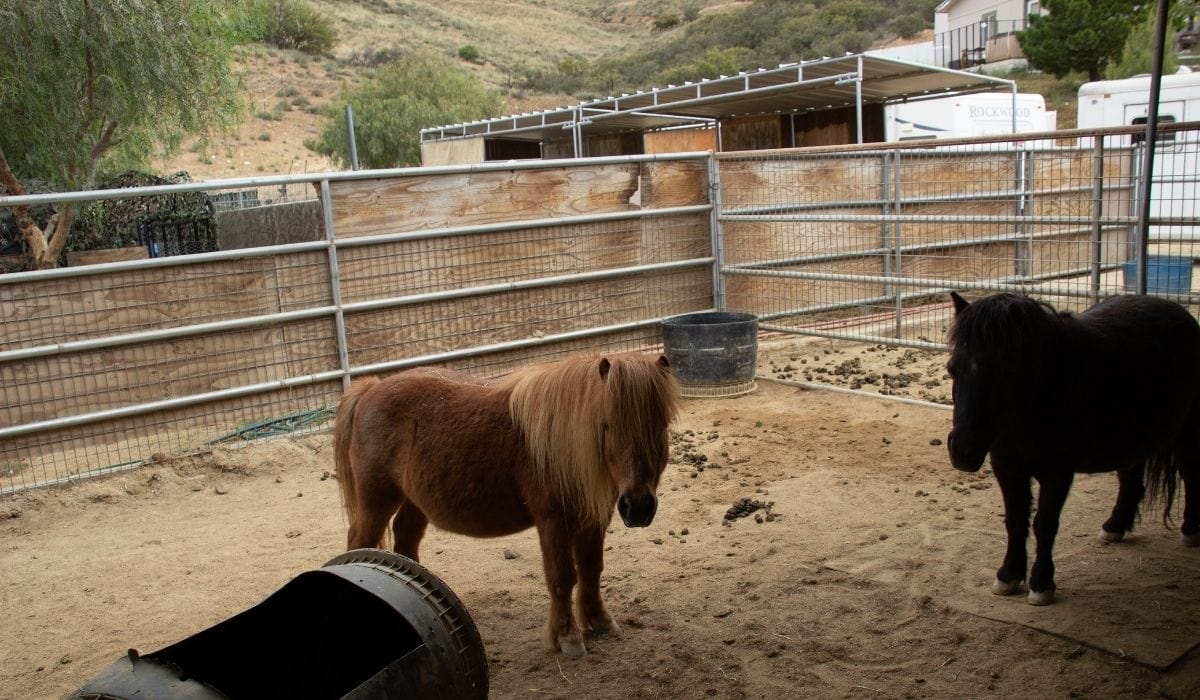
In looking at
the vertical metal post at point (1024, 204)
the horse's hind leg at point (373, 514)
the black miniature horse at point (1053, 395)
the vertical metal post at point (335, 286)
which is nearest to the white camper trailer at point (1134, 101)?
the vertical metal post at point (1024, 204)

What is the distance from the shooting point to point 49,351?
5469 millimetres

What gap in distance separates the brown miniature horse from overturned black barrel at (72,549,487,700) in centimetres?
86

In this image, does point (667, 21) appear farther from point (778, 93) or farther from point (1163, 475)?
point (1163, 475)

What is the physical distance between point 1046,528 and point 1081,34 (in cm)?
3065

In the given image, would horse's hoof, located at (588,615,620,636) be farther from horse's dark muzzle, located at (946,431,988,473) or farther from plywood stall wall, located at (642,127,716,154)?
plywood stall wall, located at (642,127,716,154)

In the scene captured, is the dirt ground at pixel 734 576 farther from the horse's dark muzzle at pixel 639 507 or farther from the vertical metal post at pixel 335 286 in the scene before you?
the vertical metal post at pixel 335 286

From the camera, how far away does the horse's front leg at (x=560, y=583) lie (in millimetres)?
3150

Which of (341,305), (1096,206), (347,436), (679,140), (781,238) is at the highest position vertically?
(679,140)

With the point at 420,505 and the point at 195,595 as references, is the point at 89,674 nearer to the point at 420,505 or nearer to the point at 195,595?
the point at 195,595

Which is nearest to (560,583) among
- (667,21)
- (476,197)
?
(476,197)

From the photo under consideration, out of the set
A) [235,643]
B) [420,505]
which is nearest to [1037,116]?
[420,505]

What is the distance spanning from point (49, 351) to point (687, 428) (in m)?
4.27

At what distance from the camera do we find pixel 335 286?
6355mm

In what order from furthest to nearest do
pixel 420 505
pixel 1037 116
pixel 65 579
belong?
pixel 1037 116 < pixel 65 579 < pixel 420 505
